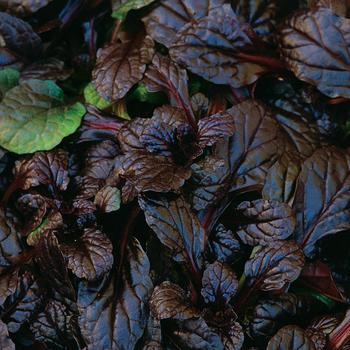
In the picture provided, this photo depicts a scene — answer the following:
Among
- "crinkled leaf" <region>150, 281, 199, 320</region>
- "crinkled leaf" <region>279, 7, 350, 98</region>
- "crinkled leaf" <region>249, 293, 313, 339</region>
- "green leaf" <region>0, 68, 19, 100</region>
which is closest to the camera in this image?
"crinkled leaf" <region>150, 281, 199, 320</region>

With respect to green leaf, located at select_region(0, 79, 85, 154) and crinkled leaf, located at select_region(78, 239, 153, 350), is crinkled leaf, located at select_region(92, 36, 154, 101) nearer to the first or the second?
green leaf, located at select_region(0, 79, 85, 154)

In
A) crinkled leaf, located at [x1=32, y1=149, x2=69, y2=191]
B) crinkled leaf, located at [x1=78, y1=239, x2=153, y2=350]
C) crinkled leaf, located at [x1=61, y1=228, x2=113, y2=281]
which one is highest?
crinkled leaf, located at [x1=32, y1=149, x2=69, y2=191]

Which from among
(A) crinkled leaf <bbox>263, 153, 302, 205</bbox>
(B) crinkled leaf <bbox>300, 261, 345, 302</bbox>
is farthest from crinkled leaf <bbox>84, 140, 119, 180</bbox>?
(B) crinkled leaf <bbox>300, 261, 345, 302</bbox>

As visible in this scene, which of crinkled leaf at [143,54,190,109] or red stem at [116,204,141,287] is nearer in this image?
red stem at [116,204,141,287]

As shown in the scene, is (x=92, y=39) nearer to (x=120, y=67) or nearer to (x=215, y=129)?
(x=120, y=67)

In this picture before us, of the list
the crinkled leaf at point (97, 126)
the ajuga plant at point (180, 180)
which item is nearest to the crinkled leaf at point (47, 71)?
the ajuga plant at point (180, 180)

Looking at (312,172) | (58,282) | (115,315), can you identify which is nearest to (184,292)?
(115,315)
